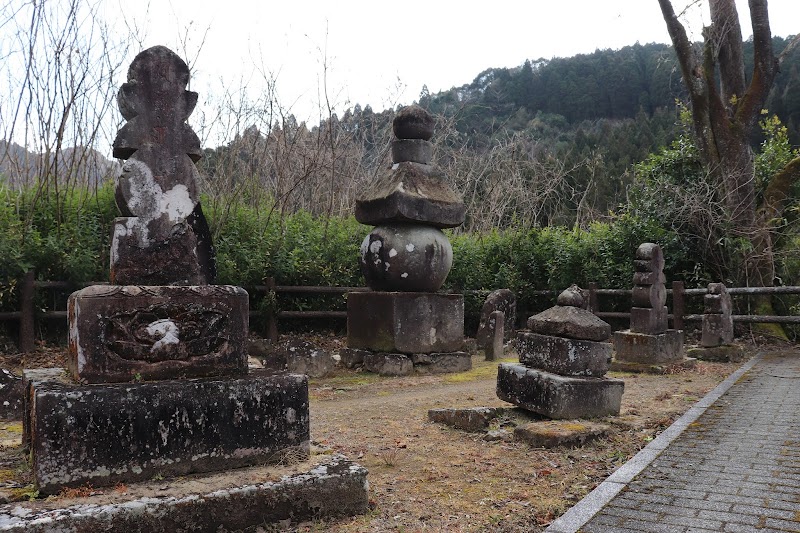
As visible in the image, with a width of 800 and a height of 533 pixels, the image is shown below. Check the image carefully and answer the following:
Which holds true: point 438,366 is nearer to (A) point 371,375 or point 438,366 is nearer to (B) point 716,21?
(A) point 371,375

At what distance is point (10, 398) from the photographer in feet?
18.4

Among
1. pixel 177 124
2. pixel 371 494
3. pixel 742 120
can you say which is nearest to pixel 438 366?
pixel 371 494

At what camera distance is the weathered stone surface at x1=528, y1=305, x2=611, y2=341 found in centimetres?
603

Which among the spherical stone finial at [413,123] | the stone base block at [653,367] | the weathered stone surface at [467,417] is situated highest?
the spherical stone finial at [413,123]

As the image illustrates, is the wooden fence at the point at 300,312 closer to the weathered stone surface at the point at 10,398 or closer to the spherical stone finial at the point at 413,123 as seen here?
the weathered stone surface at the point at 10,398

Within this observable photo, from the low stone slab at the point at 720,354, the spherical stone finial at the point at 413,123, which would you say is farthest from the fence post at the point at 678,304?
the spherical stone finial at the point at 413,123

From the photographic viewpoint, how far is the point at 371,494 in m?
4.04

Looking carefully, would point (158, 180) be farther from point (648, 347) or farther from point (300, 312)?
point (648, 347)

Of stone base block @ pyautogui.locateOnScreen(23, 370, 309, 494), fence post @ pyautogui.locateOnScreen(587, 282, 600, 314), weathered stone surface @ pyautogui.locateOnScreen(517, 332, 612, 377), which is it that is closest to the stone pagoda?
stone base block @ pyautogui.locateOnScreen(23, 370, 309, 494)

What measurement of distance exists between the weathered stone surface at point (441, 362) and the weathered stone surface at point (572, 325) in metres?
3.03

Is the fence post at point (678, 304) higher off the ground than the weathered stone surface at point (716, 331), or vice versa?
the fence post at point (678, 304)

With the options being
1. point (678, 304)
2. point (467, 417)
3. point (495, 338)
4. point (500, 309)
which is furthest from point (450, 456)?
point (678, 304)

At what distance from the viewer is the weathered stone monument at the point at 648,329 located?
1016 centimetres

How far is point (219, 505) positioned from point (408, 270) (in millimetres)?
6065
